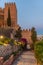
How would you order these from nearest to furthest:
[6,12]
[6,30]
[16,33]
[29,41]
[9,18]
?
[6,30] < [16,33] < [29,41] < [9,18] < [6,12]

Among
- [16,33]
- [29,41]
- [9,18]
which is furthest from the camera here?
[9,18]

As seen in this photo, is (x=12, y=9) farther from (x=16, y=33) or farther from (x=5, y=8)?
(x=16, y=33)

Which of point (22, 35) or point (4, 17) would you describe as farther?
point (4, 17)

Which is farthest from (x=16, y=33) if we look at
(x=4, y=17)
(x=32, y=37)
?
(x=4, y=17)

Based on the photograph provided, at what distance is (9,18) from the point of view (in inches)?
2025

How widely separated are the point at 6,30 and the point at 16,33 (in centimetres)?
439

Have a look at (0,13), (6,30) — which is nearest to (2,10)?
(0,13)

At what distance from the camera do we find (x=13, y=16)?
53.9 m

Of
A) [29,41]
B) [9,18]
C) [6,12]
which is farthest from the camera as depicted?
[6,12]

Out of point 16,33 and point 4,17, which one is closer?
point 16,33

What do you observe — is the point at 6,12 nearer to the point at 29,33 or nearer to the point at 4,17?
the point at 4,17

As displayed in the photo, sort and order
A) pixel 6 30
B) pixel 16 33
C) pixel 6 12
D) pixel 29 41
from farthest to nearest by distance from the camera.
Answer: pixel 6 12 < pixel 29 41 < pixel 16 33 < pixel 6 30

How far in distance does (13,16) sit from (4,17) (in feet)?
7.83

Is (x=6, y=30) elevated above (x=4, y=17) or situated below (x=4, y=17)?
below
